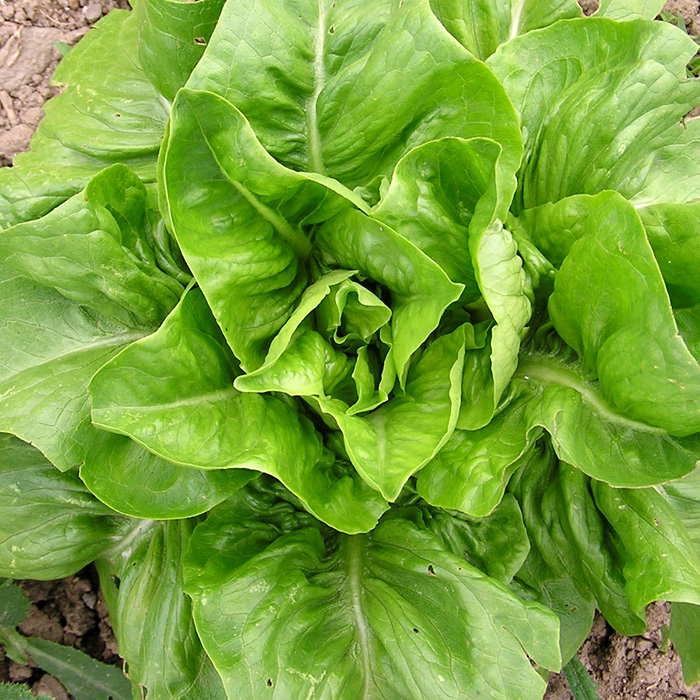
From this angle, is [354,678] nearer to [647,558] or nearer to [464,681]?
[464,681]

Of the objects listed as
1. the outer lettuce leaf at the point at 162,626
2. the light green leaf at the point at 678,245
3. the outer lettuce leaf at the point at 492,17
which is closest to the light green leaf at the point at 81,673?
the outer lettuce leaf at the point at 162,626

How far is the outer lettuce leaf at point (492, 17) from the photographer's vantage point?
283cm

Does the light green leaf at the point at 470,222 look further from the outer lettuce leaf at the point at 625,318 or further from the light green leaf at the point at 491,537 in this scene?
the light green leaf at the point at 491,537

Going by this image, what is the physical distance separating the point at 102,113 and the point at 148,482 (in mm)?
1648

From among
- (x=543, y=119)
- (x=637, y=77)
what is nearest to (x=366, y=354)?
(x=543, y=119)

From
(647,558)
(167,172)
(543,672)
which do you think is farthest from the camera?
(543,672)

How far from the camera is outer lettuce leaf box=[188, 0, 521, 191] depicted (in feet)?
7.17

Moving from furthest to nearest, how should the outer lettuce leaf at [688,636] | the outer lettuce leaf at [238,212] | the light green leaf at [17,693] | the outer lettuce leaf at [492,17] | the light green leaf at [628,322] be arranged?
1. the light green leaf at [17,693]
2. the outer lettuce leaf at [492,17]
3. the outer lettuce leaf at [688,636]
4. the outer lettuce leaf at [238,212]
5. the light green leaf at [628,322]

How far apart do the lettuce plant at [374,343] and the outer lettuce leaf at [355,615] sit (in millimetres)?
10

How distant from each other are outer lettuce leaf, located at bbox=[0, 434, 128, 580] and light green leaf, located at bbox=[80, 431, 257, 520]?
59 centimetres

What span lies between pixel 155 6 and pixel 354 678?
242cm

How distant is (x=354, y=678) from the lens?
8.39 ft

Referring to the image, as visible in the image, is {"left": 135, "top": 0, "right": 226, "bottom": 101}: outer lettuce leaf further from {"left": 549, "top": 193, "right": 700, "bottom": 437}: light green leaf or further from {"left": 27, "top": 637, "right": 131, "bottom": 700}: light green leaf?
{"left": 27, "top": 637, "right": 131, "bottom": 700}: light green leaf

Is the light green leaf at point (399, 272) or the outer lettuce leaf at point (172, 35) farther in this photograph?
the outer lettuce leaf at point (172, 35)
